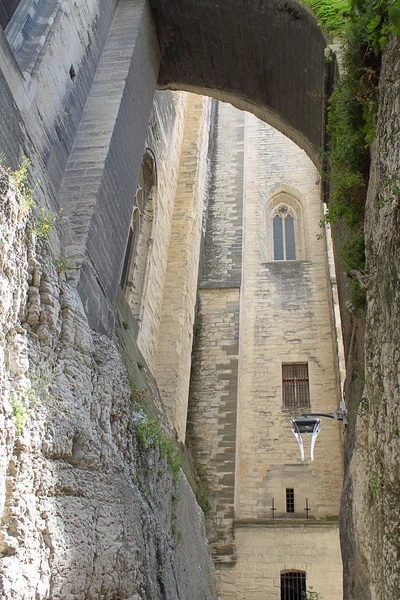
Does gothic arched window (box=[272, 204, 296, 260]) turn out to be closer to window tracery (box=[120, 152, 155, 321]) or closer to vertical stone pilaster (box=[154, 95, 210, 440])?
vertical stone pilaster (box=[154, 95, 210, 440])

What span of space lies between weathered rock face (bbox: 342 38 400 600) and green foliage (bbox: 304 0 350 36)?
5.92 ft

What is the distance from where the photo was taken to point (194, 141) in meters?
14.0

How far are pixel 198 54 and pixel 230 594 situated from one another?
868 cm

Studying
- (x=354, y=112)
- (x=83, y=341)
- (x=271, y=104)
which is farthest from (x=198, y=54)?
(x=83, y=341)

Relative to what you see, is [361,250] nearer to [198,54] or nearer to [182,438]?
[198,54]

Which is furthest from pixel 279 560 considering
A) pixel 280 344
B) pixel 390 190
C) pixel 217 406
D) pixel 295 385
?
pixel 390 190

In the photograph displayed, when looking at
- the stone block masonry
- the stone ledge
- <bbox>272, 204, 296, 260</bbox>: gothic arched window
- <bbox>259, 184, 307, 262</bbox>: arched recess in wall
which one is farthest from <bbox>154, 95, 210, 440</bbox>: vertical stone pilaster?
<bbox>272, 204, 296, 260</bbox>: gothic arched window

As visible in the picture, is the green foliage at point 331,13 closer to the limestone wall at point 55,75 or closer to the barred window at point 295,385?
the limestone wall at point 55,75

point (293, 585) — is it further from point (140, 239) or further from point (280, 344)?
point (140, 239)

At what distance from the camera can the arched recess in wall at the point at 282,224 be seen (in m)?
15.9

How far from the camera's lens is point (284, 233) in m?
16.5

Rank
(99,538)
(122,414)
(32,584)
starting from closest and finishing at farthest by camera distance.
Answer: (32,584), (99,538), (122,414)

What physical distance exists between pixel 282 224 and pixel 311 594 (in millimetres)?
9908

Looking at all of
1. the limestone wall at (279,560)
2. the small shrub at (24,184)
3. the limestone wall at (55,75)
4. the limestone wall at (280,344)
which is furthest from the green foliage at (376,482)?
the limestone wall at (280,344)
